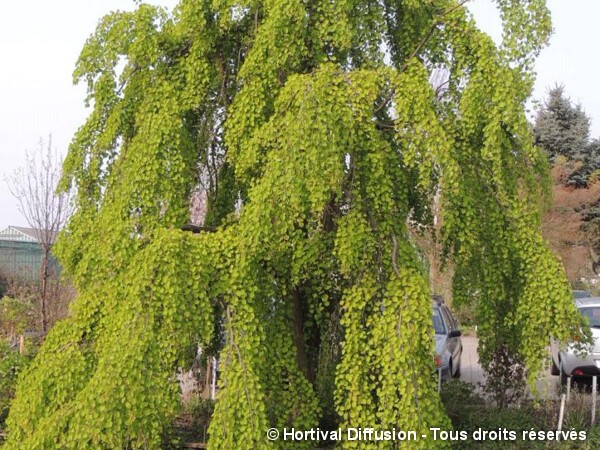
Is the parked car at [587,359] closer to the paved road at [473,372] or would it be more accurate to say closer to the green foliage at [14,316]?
the paved road at [473,372]

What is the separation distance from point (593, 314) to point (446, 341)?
2242 mm

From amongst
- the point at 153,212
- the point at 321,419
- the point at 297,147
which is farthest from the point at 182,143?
the point at 321,419

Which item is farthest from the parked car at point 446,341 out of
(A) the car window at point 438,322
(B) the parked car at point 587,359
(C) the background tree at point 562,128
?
(C) the background tree at point 562,128

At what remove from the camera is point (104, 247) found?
6367 millimetres

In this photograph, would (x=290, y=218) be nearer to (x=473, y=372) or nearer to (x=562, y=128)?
(x=473, y=372)

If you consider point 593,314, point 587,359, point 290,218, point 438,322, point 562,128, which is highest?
point 562,128

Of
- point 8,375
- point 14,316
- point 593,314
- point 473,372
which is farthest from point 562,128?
point 8,375

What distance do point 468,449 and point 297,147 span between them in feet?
12.0

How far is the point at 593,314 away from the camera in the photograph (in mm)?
10547

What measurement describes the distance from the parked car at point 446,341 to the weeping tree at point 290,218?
280cm

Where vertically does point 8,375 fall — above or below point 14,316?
below

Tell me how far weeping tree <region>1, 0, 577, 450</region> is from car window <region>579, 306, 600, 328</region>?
391 cm

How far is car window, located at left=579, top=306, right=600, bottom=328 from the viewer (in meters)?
10.3

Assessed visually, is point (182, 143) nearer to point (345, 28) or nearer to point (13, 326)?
point (345, 28)
